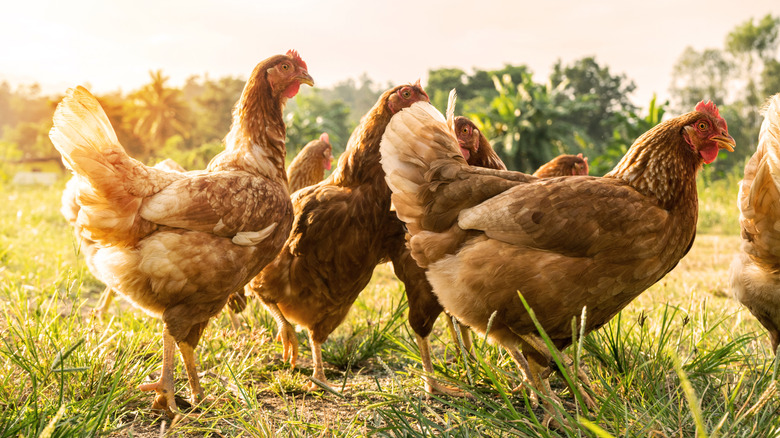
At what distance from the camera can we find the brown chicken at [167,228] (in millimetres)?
2084

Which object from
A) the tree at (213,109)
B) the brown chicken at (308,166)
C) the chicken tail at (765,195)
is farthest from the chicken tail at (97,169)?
the tree at (213,109)

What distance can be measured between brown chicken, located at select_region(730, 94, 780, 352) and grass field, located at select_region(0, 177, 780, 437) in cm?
20

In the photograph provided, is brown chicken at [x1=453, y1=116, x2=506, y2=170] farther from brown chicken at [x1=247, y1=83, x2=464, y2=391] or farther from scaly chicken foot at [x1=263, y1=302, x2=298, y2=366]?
scaly chicken foot at [x1=263, y1=302, x2=298, y2=366]

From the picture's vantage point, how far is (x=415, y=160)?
7.64 ft

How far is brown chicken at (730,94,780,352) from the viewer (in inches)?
99.0

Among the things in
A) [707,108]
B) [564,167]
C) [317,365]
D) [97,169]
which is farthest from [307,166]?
[707,108]

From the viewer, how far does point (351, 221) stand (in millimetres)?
2676

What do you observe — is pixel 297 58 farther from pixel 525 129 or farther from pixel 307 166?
pixel 525 129

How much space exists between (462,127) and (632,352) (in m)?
1.39

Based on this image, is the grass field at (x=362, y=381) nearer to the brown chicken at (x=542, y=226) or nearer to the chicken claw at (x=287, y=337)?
the chicken claw at (x=287, y=337)

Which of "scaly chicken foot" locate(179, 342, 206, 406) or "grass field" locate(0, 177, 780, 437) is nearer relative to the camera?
"grass field" locate(0, 177, 780, 437)

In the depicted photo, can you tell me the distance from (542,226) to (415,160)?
0.63m

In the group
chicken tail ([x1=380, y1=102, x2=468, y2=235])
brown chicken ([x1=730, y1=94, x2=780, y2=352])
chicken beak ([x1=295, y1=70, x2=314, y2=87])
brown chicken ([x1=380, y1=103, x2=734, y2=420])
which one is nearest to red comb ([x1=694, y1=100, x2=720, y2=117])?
brown chicken ([x1=380, y1=103, x2=734, y2=420])

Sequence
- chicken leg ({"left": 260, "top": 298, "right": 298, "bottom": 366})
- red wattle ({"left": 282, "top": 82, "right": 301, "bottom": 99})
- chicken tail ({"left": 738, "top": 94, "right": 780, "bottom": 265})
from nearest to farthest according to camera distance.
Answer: chicken tail ({"left": 738, "top": 94, "right": 780, "bottom": 265}) → red wattle ({"left": 282, "top": 82, "right": 301, "bottom": 99}) → chicken leg ({"left": 260, "top": 298, "right": 298, "bottom": 366})
